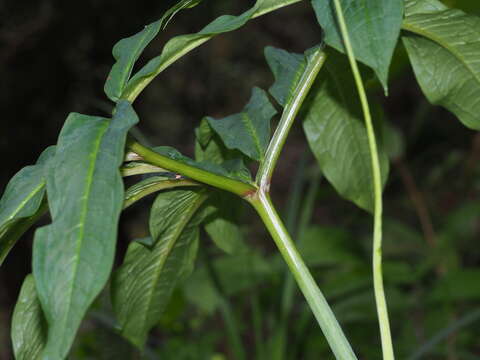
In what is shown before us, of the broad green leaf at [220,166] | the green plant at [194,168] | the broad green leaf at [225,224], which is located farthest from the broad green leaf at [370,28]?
the broad green leaf at [225,224]

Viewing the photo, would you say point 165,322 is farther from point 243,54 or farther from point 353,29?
point 243,54

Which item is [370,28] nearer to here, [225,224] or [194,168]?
[194,168]

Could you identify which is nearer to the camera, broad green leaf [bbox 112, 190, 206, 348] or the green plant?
the green plant

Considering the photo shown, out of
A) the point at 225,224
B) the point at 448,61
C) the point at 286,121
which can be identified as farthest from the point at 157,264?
the point at 448,61

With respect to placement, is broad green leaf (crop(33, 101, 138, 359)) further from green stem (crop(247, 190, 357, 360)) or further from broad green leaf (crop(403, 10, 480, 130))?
broad green leaf (crop(403, 10, 480, 130))

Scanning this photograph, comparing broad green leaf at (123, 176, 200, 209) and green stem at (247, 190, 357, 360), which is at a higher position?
broad green leaf at (123, 176, 200, 209)

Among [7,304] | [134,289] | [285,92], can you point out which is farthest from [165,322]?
[285,92]

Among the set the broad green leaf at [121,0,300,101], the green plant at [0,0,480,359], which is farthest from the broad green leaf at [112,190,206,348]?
the broad green leaf at [121,0,300,101]
